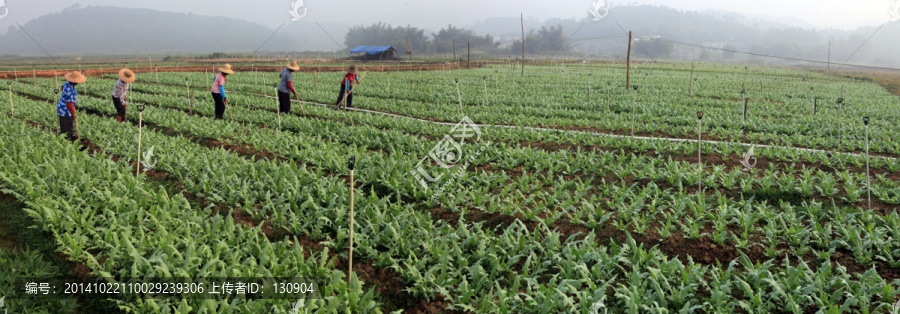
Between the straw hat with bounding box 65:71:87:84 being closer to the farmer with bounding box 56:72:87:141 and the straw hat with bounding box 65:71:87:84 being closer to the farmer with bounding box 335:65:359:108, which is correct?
the farmer with bounding box 56:72:87:141

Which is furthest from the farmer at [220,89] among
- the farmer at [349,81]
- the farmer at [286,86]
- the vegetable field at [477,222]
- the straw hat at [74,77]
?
the farmer at [349,81]

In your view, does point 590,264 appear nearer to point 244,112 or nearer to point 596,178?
point 596,178

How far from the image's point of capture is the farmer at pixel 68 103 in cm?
936

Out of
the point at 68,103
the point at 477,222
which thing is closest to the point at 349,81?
the point at 68,103

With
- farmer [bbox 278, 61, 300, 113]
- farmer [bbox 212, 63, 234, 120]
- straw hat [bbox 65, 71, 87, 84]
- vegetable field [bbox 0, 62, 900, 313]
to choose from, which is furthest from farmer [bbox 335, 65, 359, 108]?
straw hat [bbox 65, 71, 87, 84]

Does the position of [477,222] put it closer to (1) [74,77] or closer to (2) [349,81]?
(1) [74,77]

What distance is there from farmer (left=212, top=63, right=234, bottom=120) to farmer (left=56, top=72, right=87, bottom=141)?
2.98 m

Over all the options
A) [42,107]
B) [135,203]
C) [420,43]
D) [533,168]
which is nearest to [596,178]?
[533,168]

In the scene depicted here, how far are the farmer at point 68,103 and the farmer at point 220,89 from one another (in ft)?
9.77

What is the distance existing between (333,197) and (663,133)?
8944 mm

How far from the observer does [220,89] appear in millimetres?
12312

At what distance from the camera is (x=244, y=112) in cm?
1416

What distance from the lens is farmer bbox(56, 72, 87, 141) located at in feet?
30.7

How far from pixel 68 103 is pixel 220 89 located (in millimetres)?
3370
